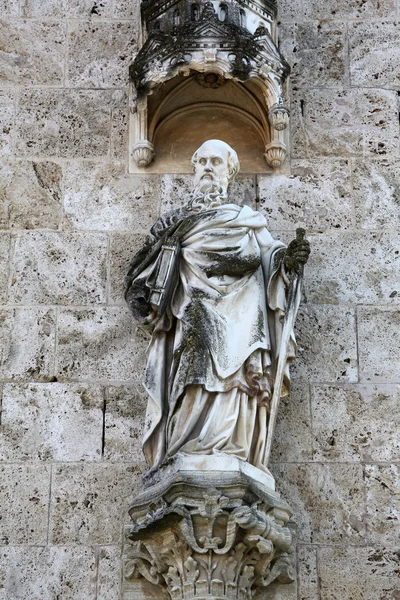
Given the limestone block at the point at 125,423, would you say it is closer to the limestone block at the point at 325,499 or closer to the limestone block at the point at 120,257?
the limestone block at the point at 120,257

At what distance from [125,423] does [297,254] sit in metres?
1.33

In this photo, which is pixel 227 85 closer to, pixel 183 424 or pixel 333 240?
pixel 333 240

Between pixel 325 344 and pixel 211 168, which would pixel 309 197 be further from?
pixel 325 344

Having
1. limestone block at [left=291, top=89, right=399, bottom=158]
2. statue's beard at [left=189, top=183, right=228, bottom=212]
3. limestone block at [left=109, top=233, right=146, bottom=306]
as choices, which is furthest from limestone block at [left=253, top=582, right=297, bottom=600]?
limestone block at [left=291, top=89, right=399, bottom=158]

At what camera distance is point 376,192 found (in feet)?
30.9

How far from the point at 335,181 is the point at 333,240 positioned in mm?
397

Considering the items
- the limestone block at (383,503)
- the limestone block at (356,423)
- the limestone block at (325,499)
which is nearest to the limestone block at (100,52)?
the limestone block at (356,423)

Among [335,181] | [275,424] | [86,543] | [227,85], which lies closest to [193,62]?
[227,85]

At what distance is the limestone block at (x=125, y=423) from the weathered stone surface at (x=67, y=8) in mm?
2530

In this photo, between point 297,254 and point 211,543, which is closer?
point 211,543

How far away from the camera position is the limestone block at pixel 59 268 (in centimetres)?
907

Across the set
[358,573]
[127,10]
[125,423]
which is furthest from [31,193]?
[358,573]

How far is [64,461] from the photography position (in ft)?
28.2

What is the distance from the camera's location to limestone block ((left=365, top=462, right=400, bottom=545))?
8391 mm
